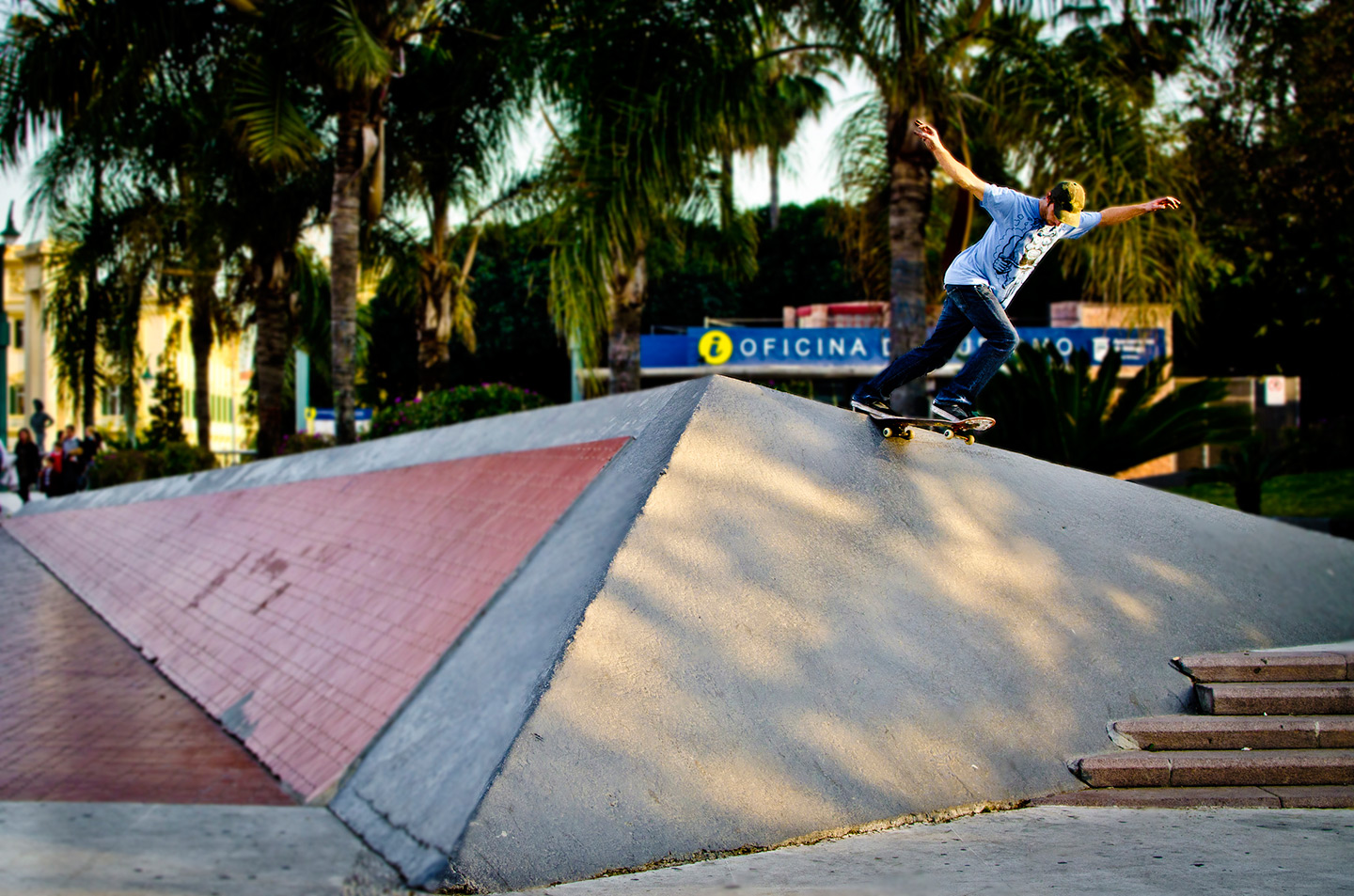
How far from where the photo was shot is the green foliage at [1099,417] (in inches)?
431

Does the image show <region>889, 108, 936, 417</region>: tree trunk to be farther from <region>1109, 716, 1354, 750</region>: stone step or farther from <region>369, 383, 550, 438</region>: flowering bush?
<region>369, 383, 550, 438</region>: flowering bush

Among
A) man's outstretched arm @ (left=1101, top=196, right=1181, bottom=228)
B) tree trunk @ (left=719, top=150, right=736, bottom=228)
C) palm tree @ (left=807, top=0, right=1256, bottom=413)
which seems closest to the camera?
man's outstretched arm @ (left=1101, top=196, right=1181, bottom=228)

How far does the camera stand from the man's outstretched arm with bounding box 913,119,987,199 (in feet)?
15.4

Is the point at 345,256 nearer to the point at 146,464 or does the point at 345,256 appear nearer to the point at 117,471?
the point at 117,471

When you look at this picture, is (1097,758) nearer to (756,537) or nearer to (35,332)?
(756,537)

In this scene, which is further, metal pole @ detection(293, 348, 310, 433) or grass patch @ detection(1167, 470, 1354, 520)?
metal pole @ detection(293, 348, 310, 433)

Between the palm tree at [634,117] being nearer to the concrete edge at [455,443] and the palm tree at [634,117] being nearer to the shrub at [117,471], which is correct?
the concrete edge at [455,443]

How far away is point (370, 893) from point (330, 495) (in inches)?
212

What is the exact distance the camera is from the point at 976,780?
4.18m

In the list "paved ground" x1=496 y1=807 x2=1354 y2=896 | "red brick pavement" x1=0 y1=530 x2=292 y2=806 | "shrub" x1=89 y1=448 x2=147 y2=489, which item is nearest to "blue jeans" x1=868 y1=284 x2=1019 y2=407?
"paved ground" x1=496 y1=807 x2=1354 y2=896

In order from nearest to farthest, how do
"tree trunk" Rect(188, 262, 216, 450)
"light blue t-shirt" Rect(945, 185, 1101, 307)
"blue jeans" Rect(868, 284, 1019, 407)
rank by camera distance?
"light blue t-shirt" Rect(945, 185, 1101, 307), "blue jeans" Rect(868, 284, 1019, 407), "tree trunk" Rect(188, 262, 216, 450)

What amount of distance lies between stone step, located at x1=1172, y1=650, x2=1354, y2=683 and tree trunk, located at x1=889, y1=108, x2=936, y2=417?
5.26 m

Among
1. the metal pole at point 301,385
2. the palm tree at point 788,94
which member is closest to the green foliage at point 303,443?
the metal pole at point 301,385

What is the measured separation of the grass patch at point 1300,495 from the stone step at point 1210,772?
9528 mm
